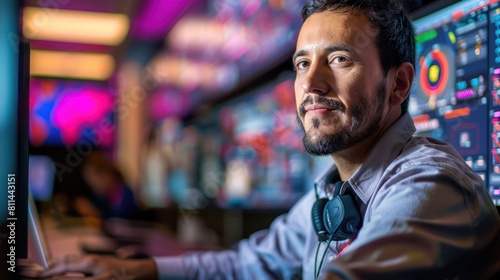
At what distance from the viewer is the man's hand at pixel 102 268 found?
108 cm

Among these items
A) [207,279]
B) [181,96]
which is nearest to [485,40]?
[207,279]

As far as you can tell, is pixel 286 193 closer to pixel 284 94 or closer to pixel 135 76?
pixel 284 94

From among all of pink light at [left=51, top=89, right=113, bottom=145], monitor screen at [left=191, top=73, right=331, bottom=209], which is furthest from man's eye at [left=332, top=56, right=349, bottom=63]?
pink light at [left=51, top=89, right=113, bottom=145]

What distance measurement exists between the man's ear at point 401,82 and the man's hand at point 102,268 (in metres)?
0.63

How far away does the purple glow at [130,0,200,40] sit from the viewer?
16.0 ft

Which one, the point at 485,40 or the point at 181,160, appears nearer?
the point at 485,40

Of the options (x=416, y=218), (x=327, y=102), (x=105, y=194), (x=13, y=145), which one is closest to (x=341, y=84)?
(x=327, y=102)

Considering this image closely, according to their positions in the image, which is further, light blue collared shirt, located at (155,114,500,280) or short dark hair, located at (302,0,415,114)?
short dark hair, located at (302,0,415,114)

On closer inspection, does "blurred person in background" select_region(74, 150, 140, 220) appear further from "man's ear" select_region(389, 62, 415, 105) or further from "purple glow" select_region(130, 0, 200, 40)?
"man's ear" select_region(389, 62, 415, 105)

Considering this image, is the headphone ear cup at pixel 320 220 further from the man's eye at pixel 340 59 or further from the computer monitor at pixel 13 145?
the computer monitor at pixel 13 145

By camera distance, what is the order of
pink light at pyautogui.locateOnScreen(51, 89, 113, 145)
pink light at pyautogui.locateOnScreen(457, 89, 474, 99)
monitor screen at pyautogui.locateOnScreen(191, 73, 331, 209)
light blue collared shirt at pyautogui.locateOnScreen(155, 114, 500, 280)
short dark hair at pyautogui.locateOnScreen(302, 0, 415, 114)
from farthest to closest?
pink light at pyautogui.locateOnScreen(51, 89, 113, 145), monitor screen at pyautogui.locateOnScreen(191, 73, 331, 209), pink light at pyautogui.locateOnScreen(457, 89, 474, 99), short dark hair at pyautogui.locateOnScreen(302, 0, 415, 114), light blue collared shirt at pyautogui.locateOnScreen(155, 114, 500, 280)

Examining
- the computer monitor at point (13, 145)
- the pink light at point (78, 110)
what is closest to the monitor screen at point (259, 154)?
the computer monitor at point (13, 145)

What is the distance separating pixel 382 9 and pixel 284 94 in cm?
125

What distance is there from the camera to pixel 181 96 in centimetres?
494
